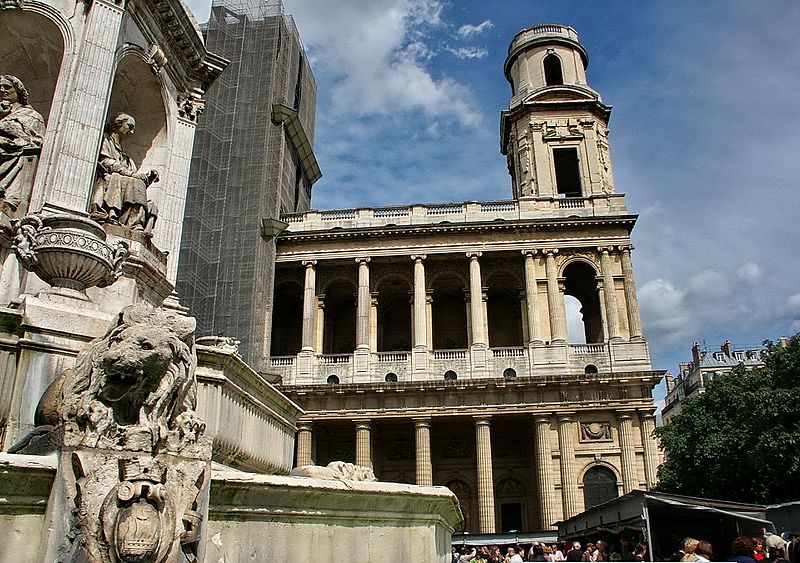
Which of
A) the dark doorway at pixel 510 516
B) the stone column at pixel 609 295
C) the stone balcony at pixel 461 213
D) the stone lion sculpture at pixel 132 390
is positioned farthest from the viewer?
the stone balcony at pixel 461 213

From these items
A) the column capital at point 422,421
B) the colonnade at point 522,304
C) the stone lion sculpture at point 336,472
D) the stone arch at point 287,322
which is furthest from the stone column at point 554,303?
the stone lion sculpture at point 336,472

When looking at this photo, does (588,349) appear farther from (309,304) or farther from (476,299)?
(309,304)

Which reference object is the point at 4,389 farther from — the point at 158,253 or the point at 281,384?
the point at 281,384

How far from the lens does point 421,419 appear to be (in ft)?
89.4

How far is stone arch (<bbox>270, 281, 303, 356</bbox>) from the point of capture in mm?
32844

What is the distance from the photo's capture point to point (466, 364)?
91.8 feet

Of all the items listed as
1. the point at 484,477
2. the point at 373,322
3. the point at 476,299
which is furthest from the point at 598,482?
the point at 373,322

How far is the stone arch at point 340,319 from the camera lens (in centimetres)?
3266

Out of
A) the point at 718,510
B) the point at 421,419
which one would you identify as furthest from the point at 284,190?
the point at 718,510

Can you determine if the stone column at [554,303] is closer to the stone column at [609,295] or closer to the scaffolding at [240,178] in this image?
the stone column at [609,295]

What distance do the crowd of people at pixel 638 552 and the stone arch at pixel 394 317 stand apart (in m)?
12.4

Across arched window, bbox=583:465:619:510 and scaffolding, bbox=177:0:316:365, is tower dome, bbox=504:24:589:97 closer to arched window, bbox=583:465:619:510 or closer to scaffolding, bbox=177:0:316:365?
scaffolding, bbox=177:0:316:365

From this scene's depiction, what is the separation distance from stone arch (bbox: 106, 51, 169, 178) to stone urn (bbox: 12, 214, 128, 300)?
3.20 metres

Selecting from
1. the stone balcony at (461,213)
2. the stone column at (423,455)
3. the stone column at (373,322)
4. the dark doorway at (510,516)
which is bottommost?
the dark doorway at (510,516)
